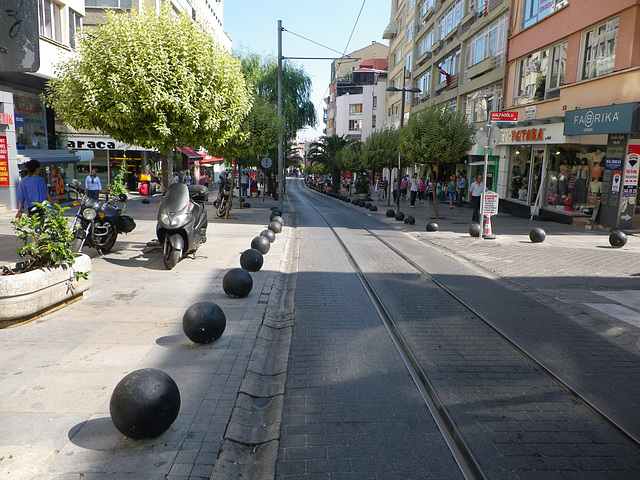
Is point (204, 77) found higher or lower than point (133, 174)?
higher

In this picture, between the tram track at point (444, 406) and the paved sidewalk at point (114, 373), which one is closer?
the paved sidewalk at point (114, 373)

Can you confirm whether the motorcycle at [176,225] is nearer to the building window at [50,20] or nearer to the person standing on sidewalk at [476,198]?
the person standing on sidewalk at [476,198]

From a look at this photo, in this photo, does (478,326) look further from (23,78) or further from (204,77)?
(23,78)

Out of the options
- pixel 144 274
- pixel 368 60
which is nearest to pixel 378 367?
pixel 144 274

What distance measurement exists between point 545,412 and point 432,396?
876 millimetres

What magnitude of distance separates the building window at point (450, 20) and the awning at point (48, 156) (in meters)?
24.7

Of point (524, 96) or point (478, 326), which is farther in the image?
point (524, 96)

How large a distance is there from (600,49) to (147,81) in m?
15.5

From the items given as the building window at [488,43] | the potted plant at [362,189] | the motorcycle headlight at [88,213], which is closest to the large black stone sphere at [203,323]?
the motorcycle headlight at [88,213]

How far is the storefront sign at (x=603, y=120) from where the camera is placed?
1515 centimetres

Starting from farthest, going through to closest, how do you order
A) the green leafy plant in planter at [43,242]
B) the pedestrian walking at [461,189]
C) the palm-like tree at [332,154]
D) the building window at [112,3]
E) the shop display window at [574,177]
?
1. the palm-like tree at [332,154]
2. the building window at [112,3]
3. the pedestrian walking at [461,189]
4. the shop display window at [574,177]
5. the green leafy plant in planter at [43,242]

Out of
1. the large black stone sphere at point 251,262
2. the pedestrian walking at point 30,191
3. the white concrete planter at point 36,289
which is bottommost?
the large black stone sphere at point 251,262

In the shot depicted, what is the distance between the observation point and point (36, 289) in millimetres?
5801

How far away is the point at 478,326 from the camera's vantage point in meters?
6.33
